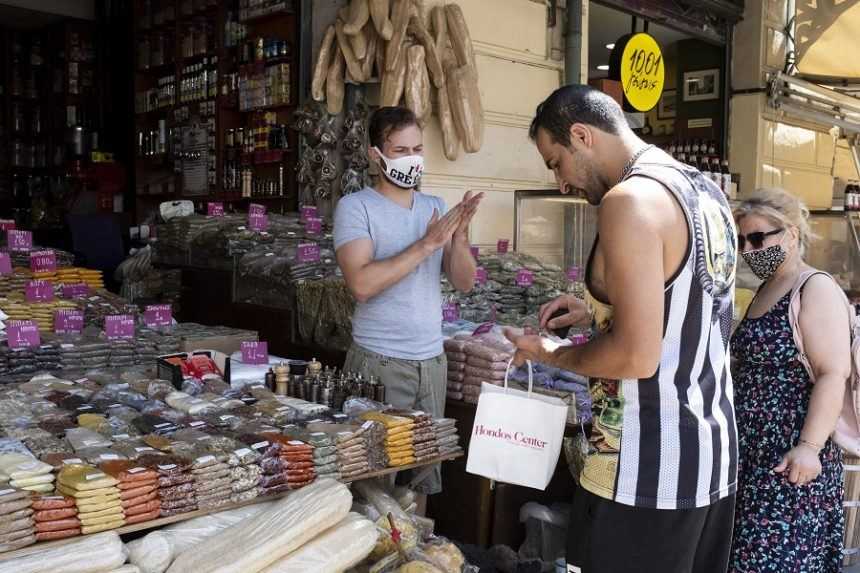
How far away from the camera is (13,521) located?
181 centimetres

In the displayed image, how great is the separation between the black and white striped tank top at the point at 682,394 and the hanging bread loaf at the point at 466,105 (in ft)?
12.3

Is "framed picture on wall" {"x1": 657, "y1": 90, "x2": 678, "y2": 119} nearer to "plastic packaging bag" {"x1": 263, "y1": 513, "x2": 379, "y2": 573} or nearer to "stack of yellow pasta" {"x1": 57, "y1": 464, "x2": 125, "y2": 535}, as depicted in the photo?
"plastic packaging bag" {"x1": 263, "y1": 513, "x2": 379, "y2": 573}

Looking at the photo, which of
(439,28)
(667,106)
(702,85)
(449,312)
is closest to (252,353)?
(449,312)

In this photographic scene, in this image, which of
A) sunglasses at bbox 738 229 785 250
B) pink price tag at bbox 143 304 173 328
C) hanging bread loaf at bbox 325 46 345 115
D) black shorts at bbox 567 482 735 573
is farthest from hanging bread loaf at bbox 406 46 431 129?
black shorts at bbox 567 482 735 573

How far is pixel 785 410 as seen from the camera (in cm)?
267

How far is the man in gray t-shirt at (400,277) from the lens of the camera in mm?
2887

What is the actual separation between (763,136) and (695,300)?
26.5ft

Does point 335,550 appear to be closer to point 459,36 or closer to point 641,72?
point 459,36

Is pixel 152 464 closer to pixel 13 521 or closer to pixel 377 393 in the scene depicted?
pixel 13 521

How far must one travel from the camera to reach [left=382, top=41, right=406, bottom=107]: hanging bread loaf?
5.13 metres

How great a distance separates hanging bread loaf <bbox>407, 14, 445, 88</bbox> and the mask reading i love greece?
250cm

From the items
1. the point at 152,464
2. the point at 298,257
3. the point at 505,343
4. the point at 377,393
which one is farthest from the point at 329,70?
the point at 152,464

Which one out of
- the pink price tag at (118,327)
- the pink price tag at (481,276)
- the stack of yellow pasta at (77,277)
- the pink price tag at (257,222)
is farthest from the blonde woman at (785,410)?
the stack of yellow pasta at (77,277)

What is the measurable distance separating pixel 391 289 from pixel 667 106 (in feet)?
26.3
